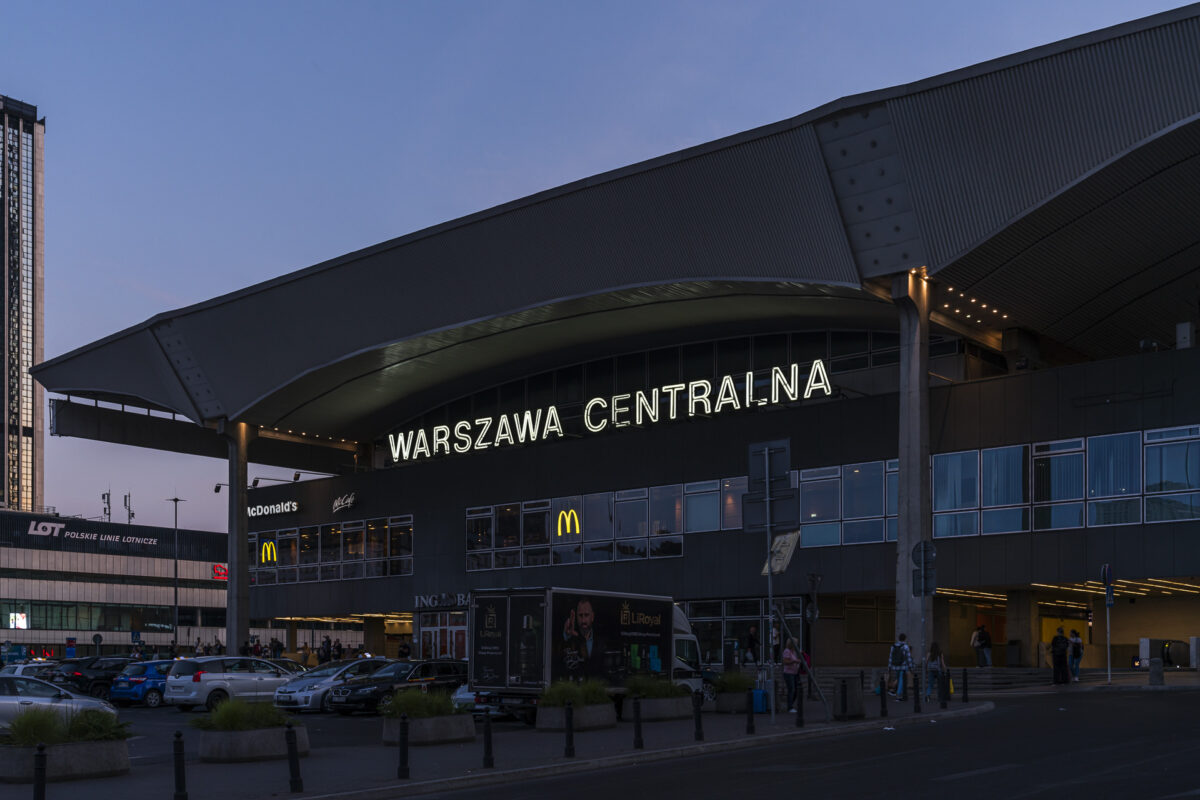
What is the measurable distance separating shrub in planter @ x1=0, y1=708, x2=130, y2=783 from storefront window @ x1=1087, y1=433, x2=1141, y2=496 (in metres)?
30.1

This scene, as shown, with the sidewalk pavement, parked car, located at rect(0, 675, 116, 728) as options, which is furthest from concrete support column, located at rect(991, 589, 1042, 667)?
parked car, located at rect(0, 675, 116, 728)

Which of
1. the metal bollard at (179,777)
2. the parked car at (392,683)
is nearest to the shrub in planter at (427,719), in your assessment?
the metal bollard at (179,777)

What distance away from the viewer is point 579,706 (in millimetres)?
24781

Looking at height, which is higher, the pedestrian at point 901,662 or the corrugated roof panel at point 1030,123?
the corrugated roof panel at point 1030,123

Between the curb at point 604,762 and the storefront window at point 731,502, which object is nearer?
the curb at point 604,762

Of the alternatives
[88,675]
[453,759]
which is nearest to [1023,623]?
[453,759]

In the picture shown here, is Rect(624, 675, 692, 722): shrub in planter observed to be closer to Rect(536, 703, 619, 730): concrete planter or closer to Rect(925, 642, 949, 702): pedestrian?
Rect(536, 703, 619, 730): concrete planter

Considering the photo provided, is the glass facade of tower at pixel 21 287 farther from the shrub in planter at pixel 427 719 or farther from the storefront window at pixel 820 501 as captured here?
the shrub in planter at pixel 427 719

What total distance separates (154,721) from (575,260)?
20796 millimetres

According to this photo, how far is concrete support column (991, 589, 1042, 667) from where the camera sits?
43.6 m

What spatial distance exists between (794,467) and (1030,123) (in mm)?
15806

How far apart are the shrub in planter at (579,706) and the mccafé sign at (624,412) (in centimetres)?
2612

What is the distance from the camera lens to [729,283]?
43.8 metres

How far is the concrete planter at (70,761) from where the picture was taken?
Result: 1758 centimetres
